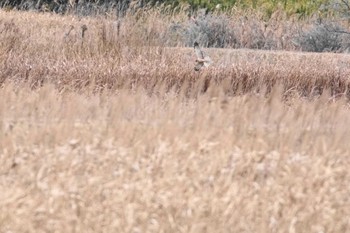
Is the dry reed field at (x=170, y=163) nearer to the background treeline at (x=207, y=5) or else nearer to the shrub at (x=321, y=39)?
the shrub at (x=321, y=39)

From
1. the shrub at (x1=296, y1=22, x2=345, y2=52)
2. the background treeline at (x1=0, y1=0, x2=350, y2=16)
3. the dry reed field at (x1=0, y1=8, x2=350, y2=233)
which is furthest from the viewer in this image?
the background treeline at (x1=0, y1=0, x2=350, y2=16)

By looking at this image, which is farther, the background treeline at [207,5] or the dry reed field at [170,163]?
the background treeline at [207,5]

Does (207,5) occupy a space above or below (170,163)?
below

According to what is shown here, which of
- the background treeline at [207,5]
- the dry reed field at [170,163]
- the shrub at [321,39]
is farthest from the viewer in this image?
the background treeline at [207,5]

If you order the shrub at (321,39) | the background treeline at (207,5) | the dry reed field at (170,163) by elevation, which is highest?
the dry reed field at (170,163)

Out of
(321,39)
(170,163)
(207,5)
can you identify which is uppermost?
(170,163)

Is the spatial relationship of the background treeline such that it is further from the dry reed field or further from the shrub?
the dry reed field

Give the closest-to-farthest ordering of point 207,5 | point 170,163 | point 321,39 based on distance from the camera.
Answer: point 170,163 → point 321,39 → point 207,5

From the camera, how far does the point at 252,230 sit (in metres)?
3.52

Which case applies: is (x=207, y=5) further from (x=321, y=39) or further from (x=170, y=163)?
(x=170, y=163)

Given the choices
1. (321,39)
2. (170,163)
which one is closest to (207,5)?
(321,39)

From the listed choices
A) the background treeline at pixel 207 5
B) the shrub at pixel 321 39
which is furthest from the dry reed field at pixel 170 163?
the background treeline at pixel 207 5

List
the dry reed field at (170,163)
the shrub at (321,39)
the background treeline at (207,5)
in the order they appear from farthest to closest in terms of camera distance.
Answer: the background treeline at (207,5), the shrub at (321,39), the dry reed field at (170,163)

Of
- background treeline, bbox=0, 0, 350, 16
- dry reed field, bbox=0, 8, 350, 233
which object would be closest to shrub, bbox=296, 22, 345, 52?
background treeline, bbox=0, 0, 350, 16
